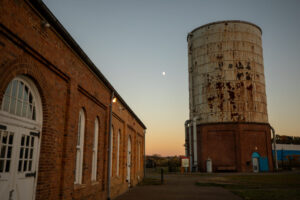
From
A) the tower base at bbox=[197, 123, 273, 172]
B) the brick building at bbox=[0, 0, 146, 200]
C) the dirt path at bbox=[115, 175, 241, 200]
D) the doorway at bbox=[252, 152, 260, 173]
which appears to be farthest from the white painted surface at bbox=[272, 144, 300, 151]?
the brick building at bbox=[0, 0, 146, 200]

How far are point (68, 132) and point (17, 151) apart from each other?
6.64 feet

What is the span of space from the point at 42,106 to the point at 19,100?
77 cm

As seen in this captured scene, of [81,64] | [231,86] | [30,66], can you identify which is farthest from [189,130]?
[30,66]

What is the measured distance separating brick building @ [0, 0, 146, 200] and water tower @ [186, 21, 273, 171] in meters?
25.7

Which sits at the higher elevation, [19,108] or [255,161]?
[19,108]

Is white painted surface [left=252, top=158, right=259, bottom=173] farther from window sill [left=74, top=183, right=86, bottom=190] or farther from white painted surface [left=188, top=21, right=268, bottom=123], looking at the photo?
window sill [left=74, top=183, right=86, bottom=190]

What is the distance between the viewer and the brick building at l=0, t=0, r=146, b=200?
4.98 m

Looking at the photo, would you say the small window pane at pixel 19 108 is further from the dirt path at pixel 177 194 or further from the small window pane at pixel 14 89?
the dirt path at pixel 177 194

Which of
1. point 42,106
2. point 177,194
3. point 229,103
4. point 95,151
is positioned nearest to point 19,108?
point 42,106

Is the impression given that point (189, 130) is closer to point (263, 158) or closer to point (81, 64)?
point (263, 158)

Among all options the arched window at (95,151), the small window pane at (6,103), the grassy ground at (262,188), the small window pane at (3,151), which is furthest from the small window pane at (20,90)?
the grassy ground at (262,188)

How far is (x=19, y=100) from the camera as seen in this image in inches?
215

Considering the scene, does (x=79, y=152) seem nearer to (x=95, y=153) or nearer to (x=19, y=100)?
(x=95, y=153)

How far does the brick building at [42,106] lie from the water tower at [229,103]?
25.7 meters
